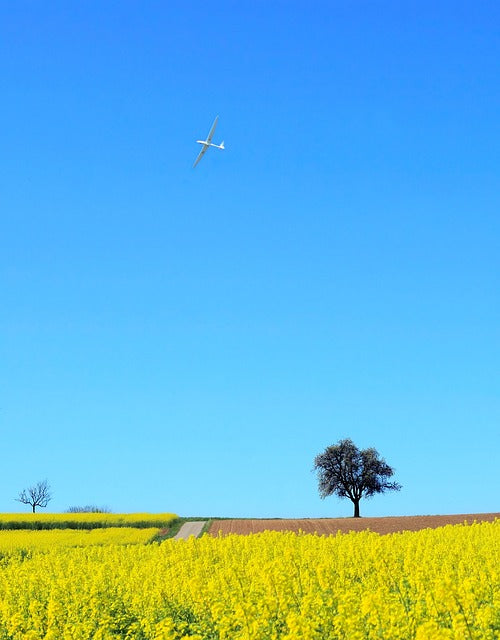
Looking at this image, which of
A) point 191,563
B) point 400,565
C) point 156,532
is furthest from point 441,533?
point 156,532

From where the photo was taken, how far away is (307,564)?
1833 cm

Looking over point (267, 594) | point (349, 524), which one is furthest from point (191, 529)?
point (267, 594)

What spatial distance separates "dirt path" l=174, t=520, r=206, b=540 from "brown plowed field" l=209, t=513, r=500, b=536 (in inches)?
42.6

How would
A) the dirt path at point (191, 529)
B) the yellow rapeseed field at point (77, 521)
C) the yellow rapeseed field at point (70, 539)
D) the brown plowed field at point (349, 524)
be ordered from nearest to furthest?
the yellow rapeseed field at point (70, 539), the brown plowed field at point (349, 524), the dirt path at point (191, 529), the yellow rapeseed field at point (77, 521)

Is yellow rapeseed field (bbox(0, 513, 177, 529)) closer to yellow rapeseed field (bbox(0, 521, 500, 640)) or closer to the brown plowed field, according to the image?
the brown plowed field

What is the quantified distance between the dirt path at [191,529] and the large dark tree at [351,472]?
65.2 ft

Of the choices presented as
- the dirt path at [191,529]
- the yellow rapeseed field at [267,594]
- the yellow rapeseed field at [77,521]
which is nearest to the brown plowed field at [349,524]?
the dirt path at [191,529]

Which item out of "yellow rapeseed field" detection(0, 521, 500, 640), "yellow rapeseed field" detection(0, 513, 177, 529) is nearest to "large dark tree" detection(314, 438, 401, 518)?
"yellow rapeseed field" detection(0, 513, 177, 529)

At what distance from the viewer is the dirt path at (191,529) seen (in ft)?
165

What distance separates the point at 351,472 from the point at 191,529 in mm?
26958

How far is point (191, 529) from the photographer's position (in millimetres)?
53812

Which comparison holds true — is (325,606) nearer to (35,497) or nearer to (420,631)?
(420,631)

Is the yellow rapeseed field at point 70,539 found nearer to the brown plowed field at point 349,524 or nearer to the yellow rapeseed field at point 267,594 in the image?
the brown plowed field at point 349,524

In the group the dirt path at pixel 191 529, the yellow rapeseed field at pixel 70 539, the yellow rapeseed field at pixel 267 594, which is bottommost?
the yellow rapeseed field at pixel 267 594
